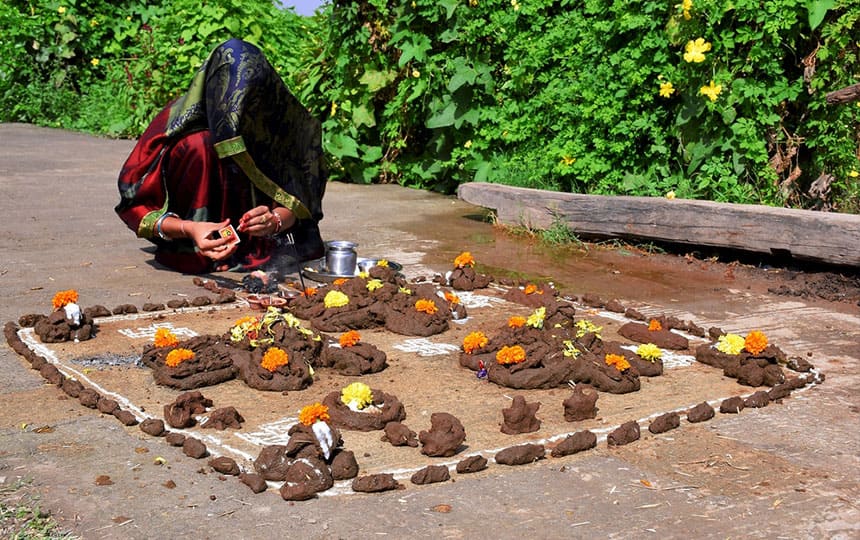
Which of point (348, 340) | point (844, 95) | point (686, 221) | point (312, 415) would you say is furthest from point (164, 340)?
point (844, 95)

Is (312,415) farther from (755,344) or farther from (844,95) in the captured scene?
(844,95)

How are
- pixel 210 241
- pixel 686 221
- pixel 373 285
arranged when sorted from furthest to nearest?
1. pixel 686 221
2. pixel 210 241
3. pixel 373 285

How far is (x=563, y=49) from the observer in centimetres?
837

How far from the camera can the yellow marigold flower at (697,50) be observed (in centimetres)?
726

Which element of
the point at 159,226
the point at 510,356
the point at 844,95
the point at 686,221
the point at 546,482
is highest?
the point at 844,95

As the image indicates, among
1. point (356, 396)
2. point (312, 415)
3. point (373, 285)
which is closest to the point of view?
point (312, 415)

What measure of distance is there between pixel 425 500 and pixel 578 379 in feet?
4.43

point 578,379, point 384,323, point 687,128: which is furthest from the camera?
point 687,128

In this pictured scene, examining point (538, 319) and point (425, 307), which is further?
point (425, 307)

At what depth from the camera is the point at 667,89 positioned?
7.52 metres

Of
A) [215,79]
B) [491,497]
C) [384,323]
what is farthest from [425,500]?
[215,79]

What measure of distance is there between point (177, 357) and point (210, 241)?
156 centimetres

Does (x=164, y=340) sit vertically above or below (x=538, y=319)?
below

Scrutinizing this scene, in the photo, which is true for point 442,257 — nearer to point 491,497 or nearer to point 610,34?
point 610,34
